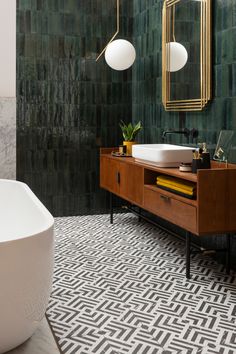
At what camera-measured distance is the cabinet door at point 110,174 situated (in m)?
4.46

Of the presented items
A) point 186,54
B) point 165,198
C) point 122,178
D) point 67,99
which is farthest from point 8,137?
point 165,198

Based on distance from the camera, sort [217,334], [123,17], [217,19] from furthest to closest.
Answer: [123,17], [217,19], [217,334]

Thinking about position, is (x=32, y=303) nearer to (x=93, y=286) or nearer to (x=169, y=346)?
(x=169, y=346)

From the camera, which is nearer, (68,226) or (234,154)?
(234,154)

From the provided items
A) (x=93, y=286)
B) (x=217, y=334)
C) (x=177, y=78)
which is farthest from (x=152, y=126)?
(x=217, y=334)

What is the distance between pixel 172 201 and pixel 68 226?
1.72 m

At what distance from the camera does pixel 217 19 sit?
3.55 m

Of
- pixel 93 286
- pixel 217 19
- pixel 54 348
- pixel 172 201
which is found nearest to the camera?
pixel 54 348

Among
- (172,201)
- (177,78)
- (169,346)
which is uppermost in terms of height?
(177,78)

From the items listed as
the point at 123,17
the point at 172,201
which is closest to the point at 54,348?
the point at 172,201

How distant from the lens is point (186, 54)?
4.00 metres

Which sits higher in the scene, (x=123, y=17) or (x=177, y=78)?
(x=123, y=17)

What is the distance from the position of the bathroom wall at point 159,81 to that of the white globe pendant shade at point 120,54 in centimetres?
27

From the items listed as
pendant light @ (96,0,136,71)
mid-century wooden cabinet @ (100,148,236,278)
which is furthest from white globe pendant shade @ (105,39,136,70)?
mid-century wooden cabinet @ (100,148,236,278)
